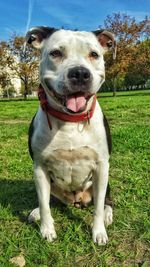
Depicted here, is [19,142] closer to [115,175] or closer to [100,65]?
[115,175]

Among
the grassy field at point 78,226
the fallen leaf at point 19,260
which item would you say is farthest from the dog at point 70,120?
the fallen leaf at point 19,260

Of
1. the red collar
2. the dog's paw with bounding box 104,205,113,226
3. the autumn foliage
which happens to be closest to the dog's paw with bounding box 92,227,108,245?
the dog's paw with bounding box 104,205,113,226

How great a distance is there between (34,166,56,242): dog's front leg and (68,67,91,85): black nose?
0.95 m

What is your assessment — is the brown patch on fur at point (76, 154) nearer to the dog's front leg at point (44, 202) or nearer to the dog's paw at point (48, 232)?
the dog's front leg at point (44, 202)

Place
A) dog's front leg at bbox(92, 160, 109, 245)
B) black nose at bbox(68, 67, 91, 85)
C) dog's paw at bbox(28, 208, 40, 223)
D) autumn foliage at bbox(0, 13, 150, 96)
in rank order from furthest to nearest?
autumn foliage at bbox(0, 13, 150, 96) < dog's paw at bbox(28, 208, 40, 223) < dog's front leg at bbox(92, 160, 109, 245) < black nose at bbox(68, 67, 91, 85)

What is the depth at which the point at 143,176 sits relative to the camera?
527 centimetres

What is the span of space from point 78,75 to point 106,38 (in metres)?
0.85

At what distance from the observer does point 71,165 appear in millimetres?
3547

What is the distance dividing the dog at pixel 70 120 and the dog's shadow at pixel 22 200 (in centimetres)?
48

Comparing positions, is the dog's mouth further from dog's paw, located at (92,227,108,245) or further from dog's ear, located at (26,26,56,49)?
dog's paw, located at (92,227,108,245)

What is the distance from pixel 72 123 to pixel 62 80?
50cm

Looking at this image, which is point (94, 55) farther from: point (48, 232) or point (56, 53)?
point (48, 232)

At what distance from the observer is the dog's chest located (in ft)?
11.3

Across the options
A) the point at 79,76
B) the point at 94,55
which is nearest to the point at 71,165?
the point at 79,76
